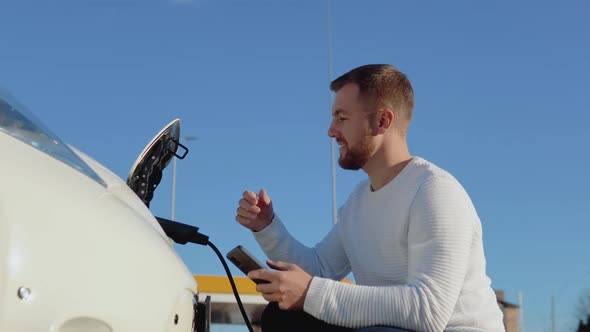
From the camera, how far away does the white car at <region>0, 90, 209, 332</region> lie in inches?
73.0

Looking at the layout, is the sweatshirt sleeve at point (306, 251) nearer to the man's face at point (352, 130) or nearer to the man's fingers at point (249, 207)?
the man's fingers at point (249, 207)

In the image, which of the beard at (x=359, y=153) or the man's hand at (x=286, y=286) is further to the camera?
the beard at (x=359, y=153)

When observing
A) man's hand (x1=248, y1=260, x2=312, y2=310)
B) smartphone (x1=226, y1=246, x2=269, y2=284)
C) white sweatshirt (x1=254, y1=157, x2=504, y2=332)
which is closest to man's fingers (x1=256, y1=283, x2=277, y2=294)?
man's hand (x1=248, y1=260, x2=312, y2=310)

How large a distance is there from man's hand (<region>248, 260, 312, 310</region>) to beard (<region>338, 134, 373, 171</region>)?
627mm

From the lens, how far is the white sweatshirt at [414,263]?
98.3 inches

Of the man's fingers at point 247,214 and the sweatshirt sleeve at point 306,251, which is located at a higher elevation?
the man's fingers at point 247,214

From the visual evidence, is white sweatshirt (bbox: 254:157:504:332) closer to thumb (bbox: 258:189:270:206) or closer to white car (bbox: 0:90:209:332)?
thumb (bbox: 258:189:270:206)

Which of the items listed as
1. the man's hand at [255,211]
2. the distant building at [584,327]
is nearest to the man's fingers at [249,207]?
the man's hand at [255,211]

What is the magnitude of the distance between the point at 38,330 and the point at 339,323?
3.30 ft

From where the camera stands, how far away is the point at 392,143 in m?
3.00

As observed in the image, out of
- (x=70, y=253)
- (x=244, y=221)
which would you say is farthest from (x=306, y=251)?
(x=70, y=253)

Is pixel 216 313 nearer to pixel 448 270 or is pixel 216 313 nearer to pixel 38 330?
pixel 448 270

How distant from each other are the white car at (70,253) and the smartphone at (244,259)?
1.46 ft

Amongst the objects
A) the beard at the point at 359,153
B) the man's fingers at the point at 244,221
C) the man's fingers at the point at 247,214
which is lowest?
the man's fingers at the point at 244,221
